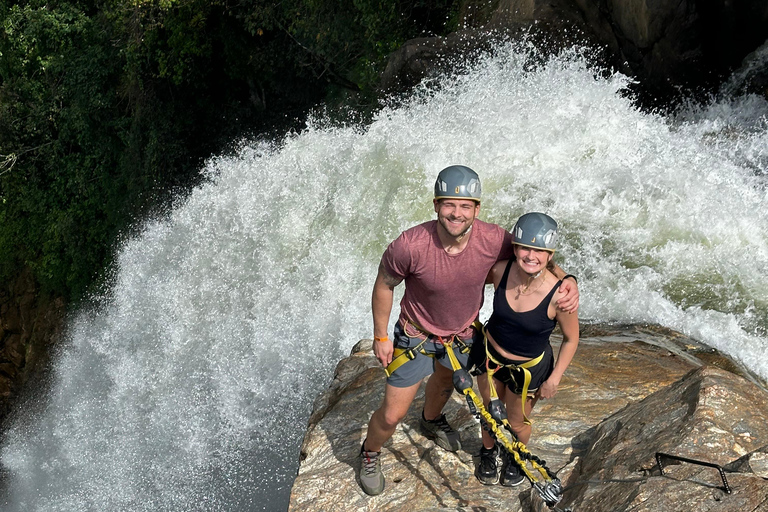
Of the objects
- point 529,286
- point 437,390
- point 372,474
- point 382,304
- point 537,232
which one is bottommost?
point 372,474

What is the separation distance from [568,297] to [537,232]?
289 mm

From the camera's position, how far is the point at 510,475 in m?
3.17

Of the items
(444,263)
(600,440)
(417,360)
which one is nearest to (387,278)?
(444,263)

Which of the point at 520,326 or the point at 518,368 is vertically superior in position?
the point at 520,326

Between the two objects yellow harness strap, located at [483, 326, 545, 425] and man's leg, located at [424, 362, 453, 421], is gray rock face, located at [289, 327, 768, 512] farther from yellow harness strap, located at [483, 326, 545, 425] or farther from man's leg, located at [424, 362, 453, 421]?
yellow harness strap, located at [483, 326, 545, 425]

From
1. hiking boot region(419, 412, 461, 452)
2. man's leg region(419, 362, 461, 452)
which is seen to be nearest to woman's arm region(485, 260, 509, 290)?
man's leg region(419, 362, 461, 452)

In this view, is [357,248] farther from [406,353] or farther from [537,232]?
[537,232]

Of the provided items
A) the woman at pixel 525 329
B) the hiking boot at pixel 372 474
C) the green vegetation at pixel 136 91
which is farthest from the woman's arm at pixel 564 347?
the green vegetation at pixel 136 91

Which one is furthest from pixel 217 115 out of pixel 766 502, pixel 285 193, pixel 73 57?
pixel 766 502

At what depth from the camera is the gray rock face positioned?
2.55 meters

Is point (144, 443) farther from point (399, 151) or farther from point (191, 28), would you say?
point (191, 28)

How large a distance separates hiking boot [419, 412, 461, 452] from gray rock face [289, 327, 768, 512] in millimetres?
47

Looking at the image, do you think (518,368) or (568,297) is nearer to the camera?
(568,297)

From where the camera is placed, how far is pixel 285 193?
749 centimetres
